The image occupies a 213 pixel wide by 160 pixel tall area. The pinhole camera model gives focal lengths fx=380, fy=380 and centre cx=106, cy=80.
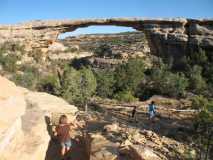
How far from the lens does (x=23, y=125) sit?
5016 mm

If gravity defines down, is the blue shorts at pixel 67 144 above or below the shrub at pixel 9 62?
above

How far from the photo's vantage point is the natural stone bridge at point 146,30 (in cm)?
2619

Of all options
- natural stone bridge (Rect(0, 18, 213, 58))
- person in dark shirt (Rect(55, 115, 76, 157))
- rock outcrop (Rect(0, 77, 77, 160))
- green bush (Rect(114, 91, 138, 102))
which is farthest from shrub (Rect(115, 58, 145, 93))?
person in dark shirt (Rect(55, 115, 76, 157))

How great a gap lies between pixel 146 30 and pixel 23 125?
22554mm

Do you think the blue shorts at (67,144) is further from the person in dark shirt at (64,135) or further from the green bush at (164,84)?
the green bush at (164,84)

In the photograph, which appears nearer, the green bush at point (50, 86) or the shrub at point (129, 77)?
the green bush at point (50, 86)

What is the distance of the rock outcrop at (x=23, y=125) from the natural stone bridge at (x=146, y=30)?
20665 mm

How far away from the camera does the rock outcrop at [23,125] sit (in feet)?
14.3

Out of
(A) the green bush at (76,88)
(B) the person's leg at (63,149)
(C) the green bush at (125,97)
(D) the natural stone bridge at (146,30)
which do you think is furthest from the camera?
(D) the natural stone bridge at (146,30)

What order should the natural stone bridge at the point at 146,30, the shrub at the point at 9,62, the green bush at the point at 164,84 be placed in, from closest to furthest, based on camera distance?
1. the green bush at the point at 164,84
2. the shrub at the point at 9,62
3. the natural stone bridge at the point at 146,30

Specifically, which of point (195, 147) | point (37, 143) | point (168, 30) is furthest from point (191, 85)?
point (37, 143)

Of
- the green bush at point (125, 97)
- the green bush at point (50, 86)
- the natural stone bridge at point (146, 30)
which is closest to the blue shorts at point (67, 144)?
the green bush at point (50, 86)

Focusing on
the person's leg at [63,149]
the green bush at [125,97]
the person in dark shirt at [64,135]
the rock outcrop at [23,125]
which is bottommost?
the green bush at [125,97]

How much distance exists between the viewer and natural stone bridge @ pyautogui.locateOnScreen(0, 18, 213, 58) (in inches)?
1031
